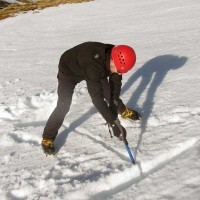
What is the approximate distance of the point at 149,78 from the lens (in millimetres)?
7168

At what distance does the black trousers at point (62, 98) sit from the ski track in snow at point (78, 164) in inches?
11.8

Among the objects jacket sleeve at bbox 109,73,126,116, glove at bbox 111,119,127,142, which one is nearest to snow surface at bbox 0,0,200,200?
glove at bbox 111,119,127,142

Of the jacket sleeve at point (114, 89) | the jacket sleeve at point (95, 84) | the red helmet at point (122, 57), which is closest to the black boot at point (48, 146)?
the jacket sleeve at point (114, 89)

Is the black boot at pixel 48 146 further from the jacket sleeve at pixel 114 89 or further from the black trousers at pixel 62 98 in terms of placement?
the jacket sleeve at pixel 114 89

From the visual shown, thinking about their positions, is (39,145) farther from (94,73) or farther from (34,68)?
(34,68)

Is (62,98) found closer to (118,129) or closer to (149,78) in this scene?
(118,129)

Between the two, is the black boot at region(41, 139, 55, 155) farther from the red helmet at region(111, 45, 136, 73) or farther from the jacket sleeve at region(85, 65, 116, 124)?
the red helmet at region(111, 45, 136, 73)

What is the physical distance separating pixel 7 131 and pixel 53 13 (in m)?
14.8

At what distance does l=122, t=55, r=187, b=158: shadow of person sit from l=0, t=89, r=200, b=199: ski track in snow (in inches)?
17.4

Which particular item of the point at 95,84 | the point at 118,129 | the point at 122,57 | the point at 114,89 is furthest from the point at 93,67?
the point at 114,89

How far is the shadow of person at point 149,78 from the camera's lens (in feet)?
19.1

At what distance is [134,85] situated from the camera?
6.95 m

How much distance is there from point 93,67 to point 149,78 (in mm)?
3194

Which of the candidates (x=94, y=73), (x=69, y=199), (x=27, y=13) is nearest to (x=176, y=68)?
(x=94, y=73)
